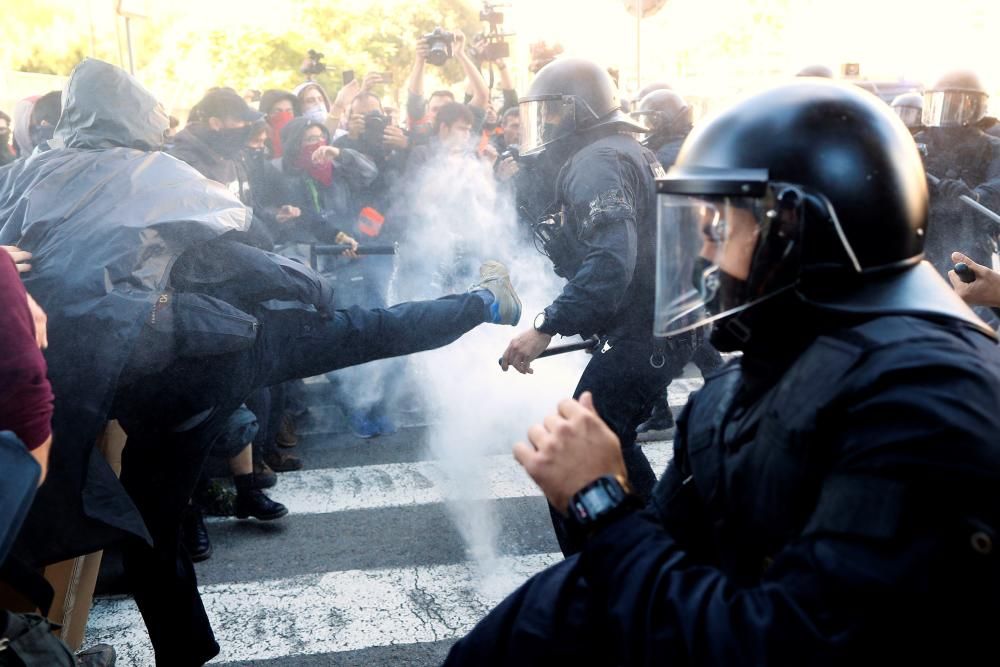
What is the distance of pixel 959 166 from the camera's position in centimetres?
578

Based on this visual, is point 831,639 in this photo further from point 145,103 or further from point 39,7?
point 39,7

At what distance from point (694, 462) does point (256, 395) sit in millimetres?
3600

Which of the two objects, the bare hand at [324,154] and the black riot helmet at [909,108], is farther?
the black riot helmet at [909,108]

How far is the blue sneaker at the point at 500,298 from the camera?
4.18m

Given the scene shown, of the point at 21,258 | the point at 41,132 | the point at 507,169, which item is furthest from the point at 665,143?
the point at 21,258

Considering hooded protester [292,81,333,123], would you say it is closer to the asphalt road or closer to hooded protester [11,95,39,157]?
hooded protester [11,95,39,157]

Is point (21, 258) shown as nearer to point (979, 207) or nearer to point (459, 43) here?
point (979, 207)

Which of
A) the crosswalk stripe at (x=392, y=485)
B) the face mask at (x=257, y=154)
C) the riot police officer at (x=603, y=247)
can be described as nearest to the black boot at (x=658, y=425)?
the crosswalk stripe at (x=392, y=485)

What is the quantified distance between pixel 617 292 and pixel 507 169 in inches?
133

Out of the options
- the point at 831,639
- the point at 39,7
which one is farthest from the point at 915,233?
the point at 39,7

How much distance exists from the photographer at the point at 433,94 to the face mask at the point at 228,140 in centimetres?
217

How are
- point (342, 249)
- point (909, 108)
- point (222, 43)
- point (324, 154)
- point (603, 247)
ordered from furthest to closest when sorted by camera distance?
1. point (222, 43)
2. point (909, 108)
3. point (324, 154)
4. point (342, 249)
5. point (603, 247)

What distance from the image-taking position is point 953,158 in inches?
228

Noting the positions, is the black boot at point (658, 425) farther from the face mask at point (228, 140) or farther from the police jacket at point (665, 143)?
the face mask at point (228, 140)
